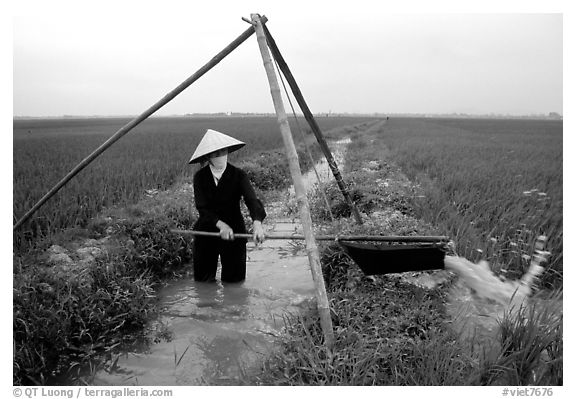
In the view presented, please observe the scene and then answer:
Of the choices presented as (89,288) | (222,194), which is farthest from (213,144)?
(89,288)

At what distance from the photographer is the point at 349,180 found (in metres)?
5.96

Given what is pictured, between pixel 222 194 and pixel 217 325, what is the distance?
1045 millimetres

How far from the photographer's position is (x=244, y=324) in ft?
8.95

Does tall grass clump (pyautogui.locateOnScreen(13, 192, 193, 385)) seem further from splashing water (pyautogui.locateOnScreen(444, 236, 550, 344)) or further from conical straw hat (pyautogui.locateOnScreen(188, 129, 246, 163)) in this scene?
splashing water (pyautogui.locateOnScreen(444, 236, 550, 344))

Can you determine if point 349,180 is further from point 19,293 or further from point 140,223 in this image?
point 19,293

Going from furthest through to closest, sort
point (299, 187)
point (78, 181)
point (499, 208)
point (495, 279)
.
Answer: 1. point (78, 181)
2. point (499, 208)
3. point (495, 279)
4. point (299, 187)

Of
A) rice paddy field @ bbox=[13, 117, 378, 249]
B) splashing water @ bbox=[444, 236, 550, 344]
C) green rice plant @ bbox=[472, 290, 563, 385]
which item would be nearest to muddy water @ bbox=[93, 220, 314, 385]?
splashing water @ bbox=[444, 236, 550, 344]

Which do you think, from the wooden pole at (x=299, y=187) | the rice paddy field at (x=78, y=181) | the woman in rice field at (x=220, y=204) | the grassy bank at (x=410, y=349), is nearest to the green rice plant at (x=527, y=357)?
the grassy bank at (x=410, y=349)

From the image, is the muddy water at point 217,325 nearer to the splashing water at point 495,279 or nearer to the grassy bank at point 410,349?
the grassy bank at point 410,349

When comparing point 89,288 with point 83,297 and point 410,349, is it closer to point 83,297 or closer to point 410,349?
point 83,297

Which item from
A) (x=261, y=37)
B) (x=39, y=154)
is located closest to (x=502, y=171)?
(x=261, y=37)

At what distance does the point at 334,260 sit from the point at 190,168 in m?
5.12

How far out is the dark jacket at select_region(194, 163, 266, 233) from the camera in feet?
9.38

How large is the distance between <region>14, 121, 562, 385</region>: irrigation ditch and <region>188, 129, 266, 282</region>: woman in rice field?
29 centimetres
